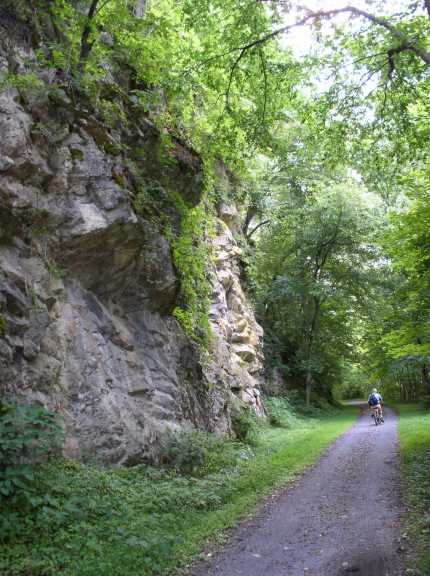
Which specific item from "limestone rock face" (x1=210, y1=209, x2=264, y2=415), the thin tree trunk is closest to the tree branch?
the thin tree trunk

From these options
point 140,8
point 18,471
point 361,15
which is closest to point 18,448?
point 18,471

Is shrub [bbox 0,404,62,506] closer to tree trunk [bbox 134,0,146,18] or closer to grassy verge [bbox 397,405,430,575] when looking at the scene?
grassy verge [bbox 397,405,430,575]

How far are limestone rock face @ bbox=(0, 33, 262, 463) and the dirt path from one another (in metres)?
3.04

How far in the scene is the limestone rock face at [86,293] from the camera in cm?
753

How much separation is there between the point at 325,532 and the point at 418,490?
111 inches

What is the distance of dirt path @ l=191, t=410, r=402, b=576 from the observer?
5.52 m

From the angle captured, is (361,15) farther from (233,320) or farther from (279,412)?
(279,412)

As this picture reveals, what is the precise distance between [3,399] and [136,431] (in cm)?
330

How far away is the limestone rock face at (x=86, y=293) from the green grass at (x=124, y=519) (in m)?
0.95

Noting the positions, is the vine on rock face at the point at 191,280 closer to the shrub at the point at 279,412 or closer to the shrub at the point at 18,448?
the shrub at the point at 18,448

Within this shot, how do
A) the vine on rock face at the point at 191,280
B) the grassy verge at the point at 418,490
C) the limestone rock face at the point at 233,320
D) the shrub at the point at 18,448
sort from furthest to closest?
the limestone rock face at the point at 233,320 → the vine on rock face at the point at 191,280 → the grassy verge at the point at 418,490 → the shrub at the point at 18,448

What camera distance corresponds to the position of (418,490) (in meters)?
8.49

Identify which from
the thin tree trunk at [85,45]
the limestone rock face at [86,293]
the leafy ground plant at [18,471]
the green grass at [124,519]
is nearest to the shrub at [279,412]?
the limestone rock face at [86,293]

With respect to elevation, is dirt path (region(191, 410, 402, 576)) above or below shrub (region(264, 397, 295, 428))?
below
